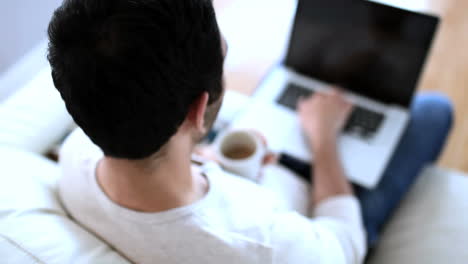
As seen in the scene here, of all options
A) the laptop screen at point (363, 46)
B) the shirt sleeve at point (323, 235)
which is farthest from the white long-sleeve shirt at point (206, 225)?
the laptop screen at point (363, 46)

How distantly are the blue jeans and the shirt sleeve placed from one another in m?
0.15

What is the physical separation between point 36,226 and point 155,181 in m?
0.24

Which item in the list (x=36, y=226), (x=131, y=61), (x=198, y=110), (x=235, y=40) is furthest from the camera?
(x=235, y=40)

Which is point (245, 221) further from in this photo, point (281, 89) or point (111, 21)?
point (281, 89)

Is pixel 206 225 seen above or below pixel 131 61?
Answer: below

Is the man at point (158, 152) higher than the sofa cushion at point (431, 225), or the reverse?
the man at point (158, 152)

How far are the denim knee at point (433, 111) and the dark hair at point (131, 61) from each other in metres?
0.84

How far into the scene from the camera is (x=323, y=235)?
30.2 inches

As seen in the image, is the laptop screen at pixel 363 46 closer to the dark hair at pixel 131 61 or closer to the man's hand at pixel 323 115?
the man's hand at pixel 323 115

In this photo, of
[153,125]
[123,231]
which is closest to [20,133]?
[123,231]

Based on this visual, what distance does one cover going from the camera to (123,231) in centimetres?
66

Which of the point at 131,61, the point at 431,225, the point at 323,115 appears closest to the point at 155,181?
the point at 131,61

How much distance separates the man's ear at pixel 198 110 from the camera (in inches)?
22.2

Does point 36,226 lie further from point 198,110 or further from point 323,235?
point 323,235
